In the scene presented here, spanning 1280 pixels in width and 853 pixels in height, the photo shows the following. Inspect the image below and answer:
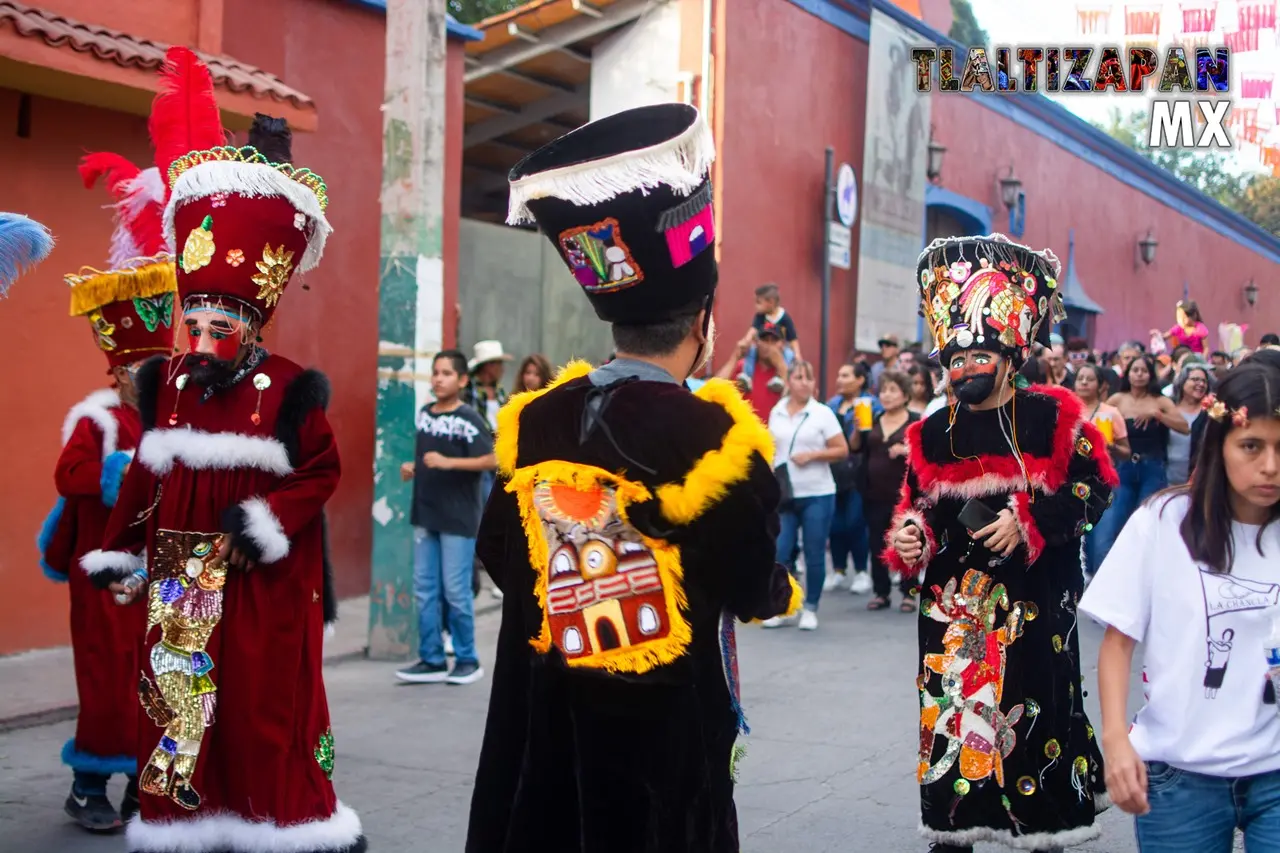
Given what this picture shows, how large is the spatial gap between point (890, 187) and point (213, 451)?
49.6 feet

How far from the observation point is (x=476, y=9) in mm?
24797

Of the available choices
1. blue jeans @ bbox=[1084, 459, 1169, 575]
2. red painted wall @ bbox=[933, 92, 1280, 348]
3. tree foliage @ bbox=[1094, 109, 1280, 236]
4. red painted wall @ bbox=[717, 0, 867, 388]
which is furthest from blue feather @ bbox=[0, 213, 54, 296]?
tree foliage @ bbox=[1094, 109, 1280, 236]

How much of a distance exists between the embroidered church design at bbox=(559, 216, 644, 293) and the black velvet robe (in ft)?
0.75

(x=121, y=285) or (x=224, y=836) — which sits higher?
(x=121, y=285)

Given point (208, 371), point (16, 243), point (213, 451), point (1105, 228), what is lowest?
point (213, 451)

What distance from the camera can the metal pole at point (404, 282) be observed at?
29.1 feet

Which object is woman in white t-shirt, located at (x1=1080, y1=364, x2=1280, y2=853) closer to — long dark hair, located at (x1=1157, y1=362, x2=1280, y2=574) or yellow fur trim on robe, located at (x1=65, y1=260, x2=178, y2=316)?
long dark hair, located at (x1=1157, y1=362, x2=1280, y2=574)

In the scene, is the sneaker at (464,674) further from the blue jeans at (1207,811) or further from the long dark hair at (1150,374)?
the long dark hair at (1150,374)

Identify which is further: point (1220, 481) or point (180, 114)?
point (180, 114)

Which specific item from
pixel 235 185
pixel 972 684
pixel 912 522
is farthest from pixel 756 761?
pixel 235 185

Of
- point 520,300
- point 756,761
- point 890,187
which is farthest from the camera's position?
point 890,187

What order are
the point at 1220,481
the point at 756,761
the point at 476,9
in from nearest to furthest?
1. the point at 1220,481
2. the point at 756,761
3. the point at 476,9

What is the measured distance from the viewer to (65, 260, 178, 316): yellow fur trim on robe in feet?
18.1

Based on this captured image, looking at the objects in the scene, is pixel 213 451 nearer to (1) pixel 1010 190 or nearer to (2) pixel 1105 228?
(1) pixel 1010 190
